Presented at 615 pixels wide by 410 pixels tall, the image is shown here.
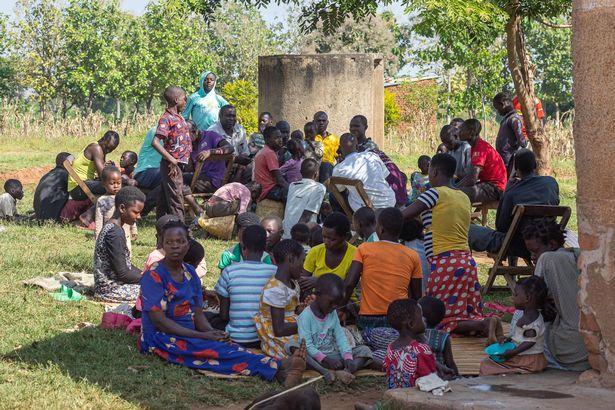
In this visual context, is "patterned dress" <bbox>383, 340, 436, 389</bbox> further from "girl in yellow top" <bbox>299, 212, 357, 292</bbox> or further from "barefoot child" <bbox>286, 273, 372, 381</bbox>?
"girl in yellow top" <bbox>299, 212, 357, 292</bbox>

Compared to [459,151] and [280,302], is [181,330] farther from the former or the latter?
[459,151]

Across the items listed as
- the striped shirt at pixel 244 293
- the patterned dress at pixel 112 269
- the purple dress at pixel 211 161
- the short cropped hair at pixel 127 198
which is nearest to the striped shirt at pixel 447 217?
the striped shirt at pixel 244 293

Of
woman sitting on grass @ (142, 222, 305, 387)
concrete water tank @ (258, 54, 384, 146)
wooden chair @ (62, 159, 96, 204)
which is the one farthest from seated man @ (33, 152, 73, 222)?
woman sitting on grass @ (142, 222, 305, 387)

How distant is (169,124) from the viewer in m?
11.0

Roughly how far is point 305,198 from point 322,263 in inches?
123

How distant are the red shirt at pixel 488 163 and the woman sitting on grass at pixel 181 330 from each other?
200 inches

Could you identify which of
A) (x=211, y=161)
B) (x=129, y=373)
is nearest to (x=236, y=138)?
(x=211, y=161)

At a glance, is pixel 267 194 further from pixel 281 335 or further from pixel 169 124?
pixel 281 335

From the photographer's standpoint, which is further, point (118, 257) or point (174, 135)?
point (174, 135)

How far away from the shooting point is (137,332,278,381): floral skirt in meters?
6.34

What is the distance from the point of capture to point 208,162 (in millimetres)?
12492

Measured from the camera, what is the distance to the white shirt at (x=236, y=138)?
12.8 meters

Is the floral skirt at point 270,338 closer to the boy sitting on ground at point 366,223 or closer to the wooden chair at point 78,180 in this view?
the boy sitting on ground at point 366,223

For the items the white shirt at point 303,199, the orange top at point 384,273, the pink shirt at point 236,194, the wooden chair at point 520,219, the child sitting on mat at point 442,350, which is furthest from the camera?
the pink shirt at point 236,194
